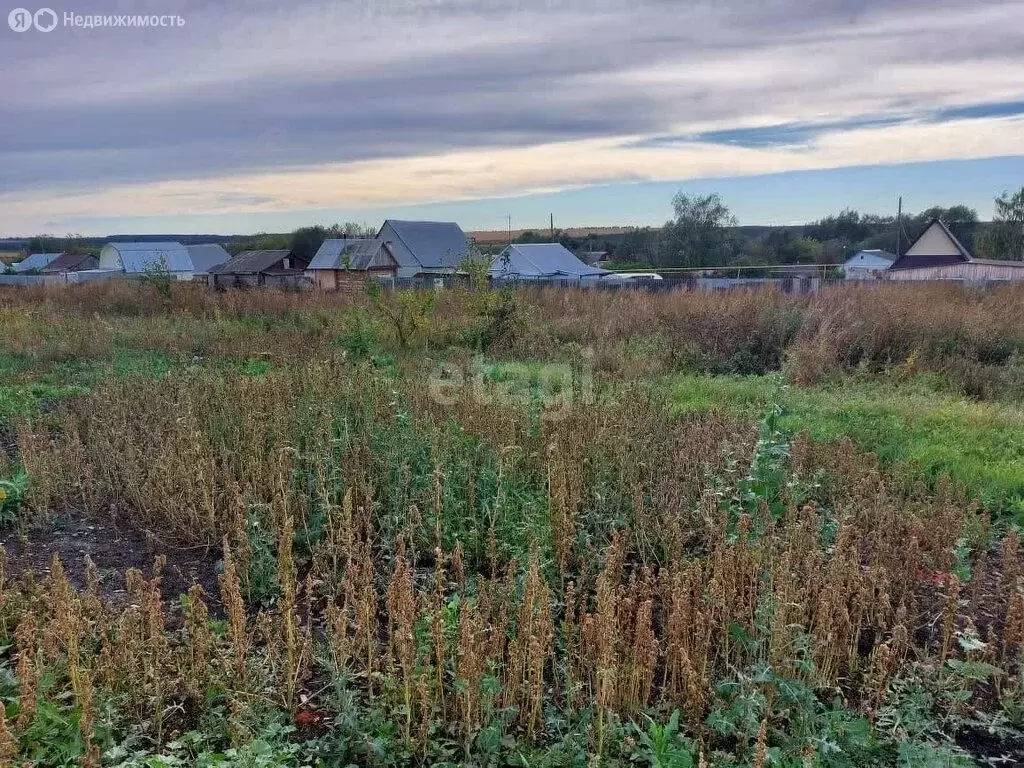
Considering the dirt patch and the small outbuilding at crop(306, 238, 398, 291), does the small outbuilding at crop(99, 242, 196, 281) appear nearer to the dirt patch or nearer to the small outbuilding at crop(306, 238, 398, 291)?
the small outbuilding at crop(306, 238, 398, 291)

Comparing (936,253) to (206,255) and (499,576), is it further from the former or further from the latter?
(206,255)

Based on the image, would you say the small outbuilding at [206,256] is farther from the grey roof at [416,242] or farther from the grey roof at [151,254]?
the grey roof at [416,242]

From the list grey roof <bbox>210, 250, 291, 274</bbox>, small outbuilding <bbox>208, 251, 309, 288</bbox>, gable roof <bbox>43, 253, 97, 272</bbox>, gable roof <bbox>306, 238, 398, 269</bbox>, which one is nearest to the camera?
gable roof <bbox>306, 238, 398, 269</bbox>

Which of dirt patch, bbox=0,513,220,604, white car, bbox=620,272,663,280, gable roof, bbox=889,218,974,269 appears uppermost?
gable roof, bbox=889,218,974,269

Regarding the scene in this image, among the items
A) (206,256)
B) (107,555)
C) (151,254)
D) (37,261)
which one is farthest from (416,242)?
(37,261)

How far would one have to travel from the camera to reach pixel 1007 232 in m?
44.2

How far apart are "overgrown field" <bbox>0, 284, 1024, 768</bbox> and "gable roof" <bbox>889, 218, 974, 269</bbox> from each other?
33.0 metres

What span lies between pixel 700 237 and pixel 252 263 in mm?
30626

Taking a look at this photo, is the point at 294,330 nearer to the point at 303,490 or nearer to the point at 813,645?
the point at 303,490

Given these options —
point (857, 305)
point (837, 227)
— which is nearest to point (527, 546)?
point (857, 305)

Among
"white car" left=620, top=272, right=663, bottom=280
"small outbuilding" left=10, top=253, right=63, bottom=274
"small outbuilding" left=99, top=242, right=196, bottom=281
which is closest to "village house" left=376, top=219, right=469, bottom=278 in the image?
"white car" left=620, top=272, right=663, bottom=280

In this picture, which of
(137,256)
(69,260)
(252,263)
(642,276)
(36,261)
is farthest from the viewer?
(36,261)

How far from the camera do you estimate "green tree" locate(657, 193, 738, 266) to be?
52.8m

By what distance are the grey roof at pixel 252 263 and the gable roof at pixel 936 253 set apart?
1346 inches
